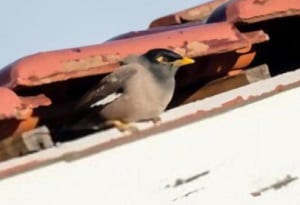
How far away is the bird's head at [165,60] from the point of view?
344 cm

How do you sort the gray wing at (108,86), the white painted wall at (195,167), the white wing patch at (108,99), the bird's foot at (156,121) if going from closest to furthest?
the white painted wall at (195,167) → the bird's foot at (156,121) → the gray wing at (108,86) → the white wing patch at (108,99)

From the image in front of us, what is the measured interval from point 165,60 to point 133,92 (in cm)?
19

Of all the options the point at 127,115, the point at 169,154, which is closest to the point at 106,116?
the point at 127,115

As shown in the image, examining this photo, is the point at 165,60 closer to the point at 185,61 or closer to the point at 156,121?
the point at 185,61

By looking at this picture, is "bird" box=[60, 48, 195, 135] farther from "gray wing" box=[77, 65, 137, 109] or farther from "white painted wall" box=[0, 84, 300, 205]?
"white painted wall" box=[0, 84, 300, 205]

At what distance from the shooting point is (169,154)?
109 inches

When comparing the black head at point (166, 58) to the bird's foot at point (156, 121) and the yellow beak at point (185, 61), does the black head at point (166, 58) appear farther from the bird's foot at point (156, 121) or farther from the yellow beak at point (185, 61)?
the bird's foot at point (156, 121)

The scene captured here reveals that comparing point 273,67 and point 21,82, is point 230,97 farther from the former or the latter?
point 273,67

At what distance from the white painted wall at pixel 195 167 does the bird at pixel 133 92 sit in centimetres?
37

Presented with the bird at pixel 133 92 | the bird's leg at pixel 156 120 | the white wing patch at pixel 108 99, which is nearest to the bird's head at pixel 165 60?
the bird at pixel 133 92

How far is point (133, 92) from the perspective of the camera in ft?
12.7

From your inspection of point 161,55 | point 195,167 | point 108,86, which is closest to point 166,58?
point 161,55

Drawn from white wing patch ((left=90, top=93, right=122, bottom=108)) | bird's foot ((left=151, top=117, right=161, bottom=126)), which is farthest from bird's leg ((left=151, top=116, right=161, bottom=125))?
white wing patch ((left=90, top=93, right=122, bottom=108))

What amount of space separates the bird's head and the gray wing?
87 millimetres
